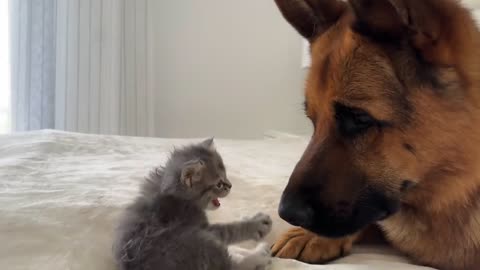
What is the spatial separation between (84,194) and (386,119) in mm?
572

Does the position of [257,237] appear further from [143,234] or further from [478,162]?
[478,162]

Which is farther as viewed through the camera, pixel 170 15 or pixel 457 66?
pixel 170 15

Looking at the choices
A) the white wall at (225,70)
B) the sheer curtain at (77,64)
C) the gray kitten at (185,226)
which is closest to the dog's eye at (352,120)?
the gray kitten at (185,226)

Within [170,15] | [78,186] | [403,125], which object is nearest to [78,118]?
[170,15]

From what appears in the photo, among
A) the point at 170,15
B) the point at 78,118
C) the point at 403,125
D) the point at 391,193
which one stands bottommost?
the point at 78,118

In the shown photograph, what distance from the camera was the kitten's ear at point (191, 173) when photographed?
38.9 inches

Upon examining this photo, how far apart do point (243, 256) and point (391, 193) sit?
0.89 ft

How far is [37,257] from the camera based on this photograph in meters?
0.83

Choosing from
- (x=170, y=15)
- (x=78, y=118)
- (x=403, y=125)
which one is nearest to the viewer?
(x=403, y=125)

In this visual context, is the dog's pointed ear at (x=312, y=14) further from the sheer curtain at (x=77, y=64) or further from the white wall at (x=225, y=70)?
the white wall at (x=225, y=70)

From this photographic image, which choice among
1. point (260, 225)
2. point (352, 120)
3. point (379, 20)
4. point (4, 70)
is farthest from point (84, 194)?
point (4, 70)

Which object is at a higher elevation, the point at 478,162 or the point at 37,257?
the point at 478,162

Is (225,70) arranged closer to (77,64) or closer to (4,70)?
(77,64)

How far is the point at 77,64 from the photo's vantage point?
287cm
